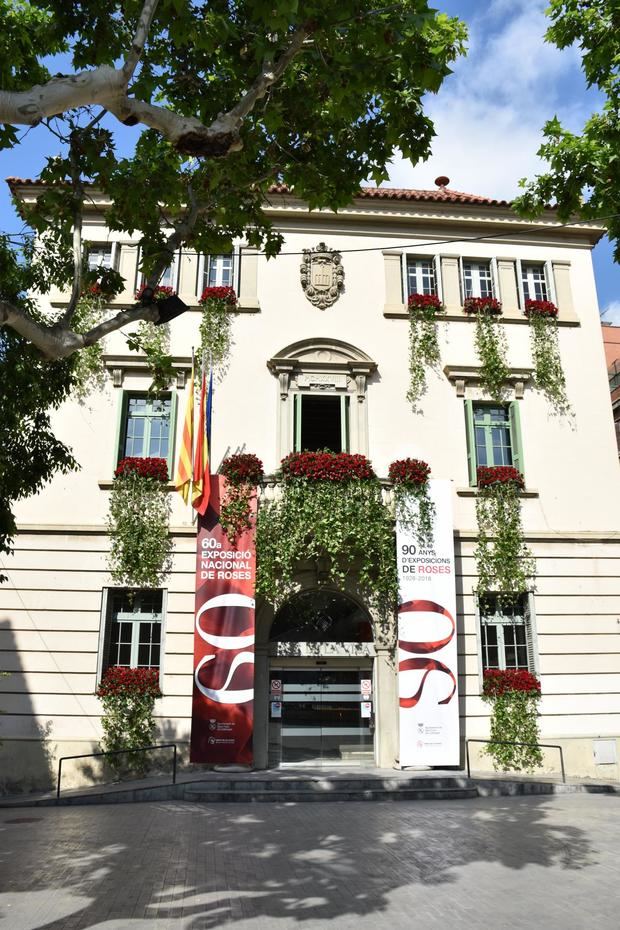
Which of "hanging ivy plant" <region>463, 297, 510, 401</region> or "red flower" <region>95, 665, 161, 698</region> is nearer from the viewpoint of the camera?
"red flower" <region>95, 665, 161, 698</region>

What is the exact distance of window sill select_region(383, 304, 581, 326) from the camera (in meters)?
19.2

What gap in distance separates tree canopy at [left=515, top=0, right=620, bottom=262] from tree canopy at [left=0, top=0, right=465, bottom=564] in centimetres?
166

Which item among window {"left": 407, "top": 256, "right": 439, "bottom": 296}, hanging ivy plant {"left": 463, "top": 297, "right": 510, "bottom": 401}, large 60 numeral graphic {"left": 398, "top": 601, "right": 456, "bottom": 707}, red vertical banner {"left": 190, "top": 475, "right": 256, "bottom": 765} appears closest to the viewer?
red vertical banner {"left": 190, "top": 475, "right": 256, "bottom": 765}

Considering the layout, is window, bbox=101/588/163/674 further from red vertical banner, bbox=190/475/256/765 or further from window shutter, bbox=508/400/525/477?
window shutter, bbox=508/400/525/477

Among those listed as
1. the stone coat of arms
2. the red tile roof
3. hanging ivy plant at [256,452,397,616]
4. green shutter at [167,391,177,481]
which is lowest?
hanging ivy plant at [256,452,397,616]

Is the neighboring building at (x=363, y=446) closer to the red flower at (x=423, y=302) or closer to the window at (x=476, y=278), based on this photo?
the window at (x=476, y=278)

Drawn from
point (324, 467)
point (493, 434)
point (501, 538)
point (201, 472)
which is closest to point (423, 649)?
point (501, 538)

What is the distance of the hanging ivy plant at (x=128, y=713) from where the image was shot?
1589 centimetres

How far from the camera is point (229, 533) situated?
16828 millimetres

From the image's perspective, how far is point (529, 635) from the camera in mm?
17703

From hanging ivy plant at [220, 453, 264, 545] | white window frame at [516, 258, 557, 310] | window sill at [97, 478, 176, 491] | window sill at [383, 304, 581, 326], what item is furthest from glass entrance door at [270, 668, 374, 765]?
white window frame at [516, 258, 557, 310]

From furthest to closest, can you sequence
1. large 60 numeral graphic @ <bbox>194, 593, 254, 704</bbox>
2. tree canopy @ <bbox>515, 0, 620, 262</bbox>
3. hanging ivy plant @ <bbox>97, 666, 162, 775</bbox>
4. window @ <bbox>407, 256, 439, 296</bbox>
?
window @ <bbox>407, 256, 439, 296</bbox>, large 60 numeral graphic @ <bbox>194, 593, 254, 704</bbox>, hanging ivy plant @ <bbox>97, 666, 162, 775</bbox>, tree canopy @ <bbox>515, 0, 620, 262</bbox>

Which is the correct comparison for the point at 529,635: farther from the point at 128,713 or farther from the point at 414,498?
the point at 128,713

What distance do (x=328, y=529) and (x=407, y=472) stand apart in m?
2.32
